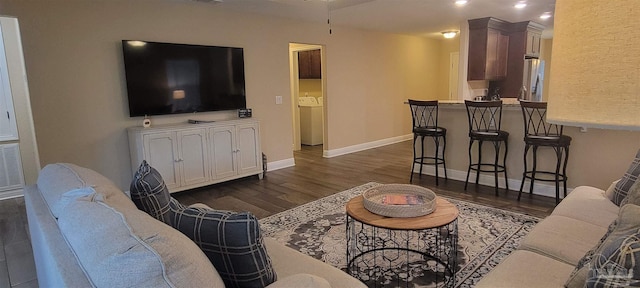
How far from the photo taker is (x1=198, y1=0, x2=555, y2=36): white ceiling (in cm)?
458

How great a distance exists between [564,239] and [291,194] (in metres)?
2.94

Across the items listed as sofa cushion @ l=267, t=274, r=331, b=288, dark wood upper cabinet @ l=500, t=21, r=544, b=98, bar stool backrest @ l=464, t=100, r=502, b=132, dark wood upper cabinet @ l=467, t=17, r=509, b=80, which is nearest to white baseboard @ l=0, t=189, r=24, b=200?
sofa cushion @ l=267, t=274, r=331, b=288

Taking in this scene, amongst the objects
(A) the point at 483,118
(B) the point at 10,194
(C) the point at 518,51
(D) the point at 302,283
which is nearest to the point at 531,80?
(C) the point at 518,51

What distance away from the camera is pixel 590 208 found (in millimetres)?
2336

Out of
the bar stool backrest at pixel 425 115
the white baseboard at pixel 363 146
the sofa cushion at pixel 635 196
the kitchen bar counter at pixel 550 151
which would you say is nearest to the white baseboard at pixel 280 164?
the white baseboard at pixel 363 146

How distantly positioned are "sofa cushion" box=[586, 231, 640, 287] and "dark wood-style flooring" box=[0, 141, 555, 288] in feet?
8.93

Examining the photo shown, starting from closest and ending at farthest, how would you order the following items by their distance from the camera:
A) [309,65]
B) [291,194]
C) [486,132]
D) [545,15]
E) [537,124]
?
[537,124]
[486,132]
[291,194]
[545,15]
[309,65]

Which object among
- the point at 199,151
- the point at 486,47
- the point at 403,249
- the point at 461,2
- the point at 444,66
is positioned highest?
the point at 461,2

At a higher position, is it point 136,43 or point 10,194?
point 136,43

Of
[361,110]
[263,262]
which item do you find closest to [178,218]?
[263,262]

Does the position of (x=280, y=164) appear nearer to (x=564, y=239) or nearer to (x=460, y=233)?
(x=460, y=233)

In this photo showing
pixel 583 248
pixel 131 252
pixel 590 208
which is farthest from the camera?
pixel 590 208

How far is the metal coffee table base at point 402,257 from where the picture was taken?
2396 mm

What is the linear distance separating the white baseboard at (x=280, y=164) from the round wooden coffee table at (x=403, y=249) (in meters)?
2.74
